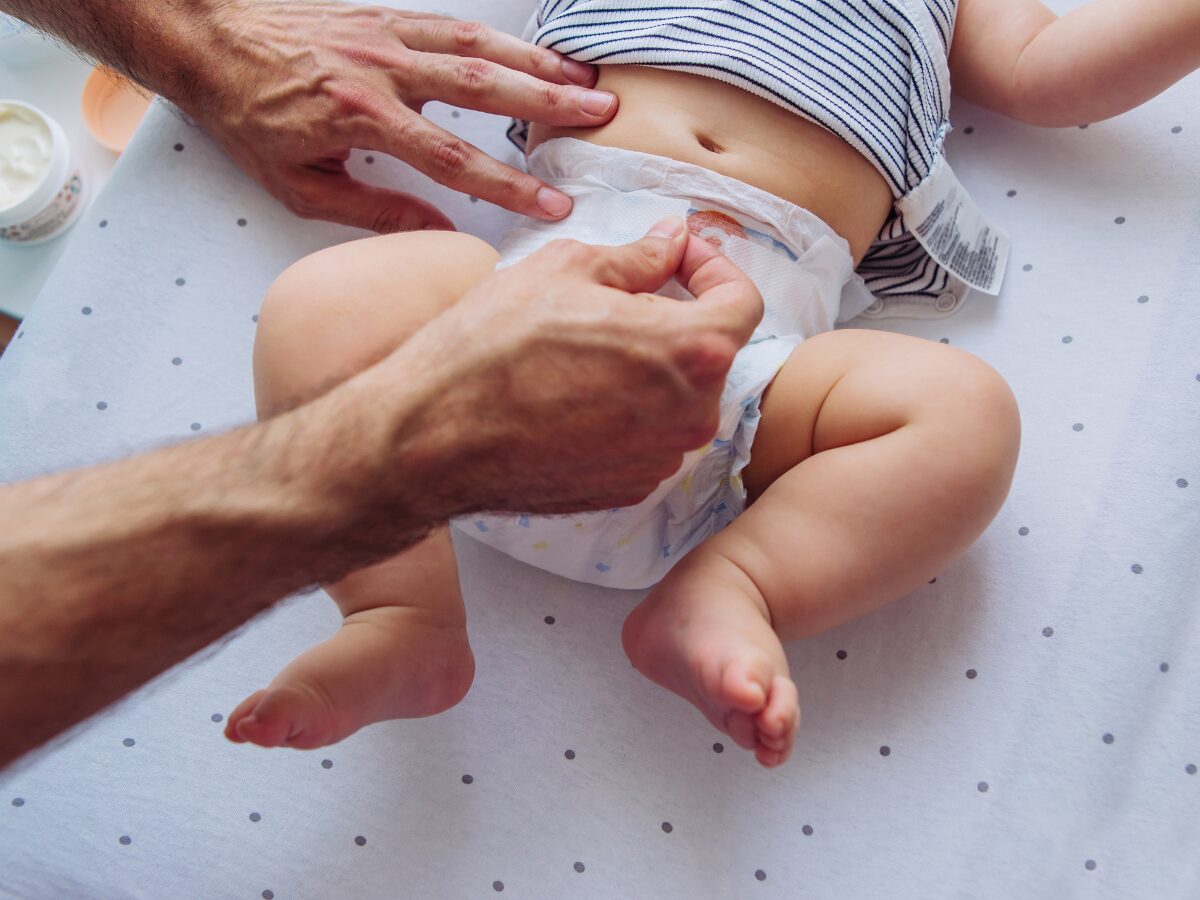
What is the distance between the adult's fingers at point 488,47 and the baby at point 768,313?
0.09 feet

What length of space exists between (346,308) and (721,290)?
0.33m

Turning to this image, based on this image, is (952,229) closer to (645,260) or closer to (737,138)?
(737,138)

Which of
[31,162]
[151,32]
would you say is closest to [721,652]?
[151,32]

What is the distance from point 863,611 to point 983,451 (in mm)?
172

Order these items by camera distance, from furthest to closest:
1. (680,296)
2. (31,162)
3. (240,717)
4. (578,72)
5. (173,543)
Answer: (31,162) < (578,72) < (680,296) < (240,717) < (173,543)

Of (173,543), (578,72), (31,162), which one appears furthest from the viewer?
(31,162)

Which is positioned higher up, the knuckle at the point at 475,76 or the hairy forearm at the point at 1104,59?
the hairy forearm at the point at 1104,59

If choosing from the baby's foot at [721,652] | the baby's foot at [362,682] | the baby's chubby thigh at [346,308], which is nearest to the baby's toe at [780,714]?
the baby's foot at [721,652]

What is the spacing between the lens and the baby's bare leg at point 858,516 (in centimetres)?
79

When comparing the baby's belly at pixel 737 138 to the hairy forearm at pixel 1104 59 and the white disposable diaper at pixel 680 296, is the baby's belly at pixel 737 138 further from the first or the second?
the hairy forearm at pixel 1104 59

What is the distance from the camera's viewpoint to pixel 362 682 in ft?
2.51

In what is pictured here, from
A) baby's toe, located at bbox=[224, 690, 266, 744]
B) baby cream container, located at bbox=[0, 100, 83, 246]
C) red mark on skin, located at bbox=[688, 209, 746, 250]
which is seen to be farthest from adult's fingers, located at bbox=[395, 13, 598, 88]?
baby's toe, located at bbox=[224, 690, 266, 744]

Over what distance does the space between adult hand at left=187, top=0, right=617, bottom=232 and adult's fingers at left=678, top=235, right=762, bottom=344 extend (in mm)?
208

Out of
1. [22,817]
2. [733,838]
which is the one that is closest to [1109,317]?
[733,838]
